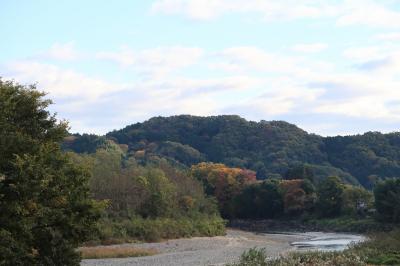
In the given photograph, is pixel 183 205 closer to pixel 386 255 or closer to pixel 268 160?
pixel 386 255

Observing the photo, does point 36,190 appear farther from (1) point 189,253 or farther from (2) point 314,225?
(2) point 314,225

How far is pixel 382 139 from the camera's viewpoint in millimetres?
147125

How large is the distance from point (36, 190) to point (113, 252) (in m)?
27.4

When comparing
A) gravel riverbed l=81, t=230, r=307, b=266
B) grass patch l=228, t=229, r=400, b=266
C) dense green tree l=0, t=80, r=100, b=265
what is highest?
dense green tree l=0, t=80, r=100, b=265

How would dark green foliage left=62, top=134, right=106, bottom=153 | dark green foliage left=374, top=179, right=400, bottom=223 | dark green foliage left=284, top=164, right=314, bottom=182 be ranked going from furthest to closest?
dark green foliage left=62, top=134, right=106, bottom=153
dark green foliage left=284, top=164, right=314, bottom=182
dark green foliage left=374, top=179, right=400, bottom=223

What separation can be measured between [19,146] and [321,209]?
277ft

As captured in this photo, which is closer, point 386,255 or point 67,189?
point 67,189

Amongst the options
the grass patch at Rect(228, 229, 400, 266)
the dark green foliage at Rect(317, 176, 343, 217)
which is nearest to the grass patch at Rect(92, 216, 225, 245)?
the grass patch at Rect(228, 229, 400, 266)

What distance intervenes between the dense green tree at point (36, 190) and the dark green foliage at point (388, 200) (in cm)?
6632

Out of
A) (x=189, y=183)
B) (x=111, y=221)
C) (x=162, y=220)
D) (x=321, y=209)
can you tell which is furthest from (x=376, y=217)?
(x=111, y=221)

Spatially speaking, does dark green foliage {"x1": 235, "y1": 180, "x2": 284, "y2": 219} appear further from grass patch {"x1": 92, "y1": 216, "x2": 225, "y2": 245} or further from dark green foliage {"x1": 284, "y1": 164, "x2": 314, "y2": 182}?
grass patch {"x1": 92, "y1": 216, "x2": 225, "y2": 245}

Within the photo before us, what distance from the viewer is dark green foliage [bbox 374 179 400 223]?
3223 inches

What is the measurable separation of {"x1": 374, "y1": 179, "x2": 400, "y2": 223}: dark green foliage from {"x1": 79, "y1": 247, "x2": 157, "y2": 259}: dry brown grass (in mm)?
44123

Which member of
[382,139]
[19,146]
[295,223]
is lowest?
[295,223]
